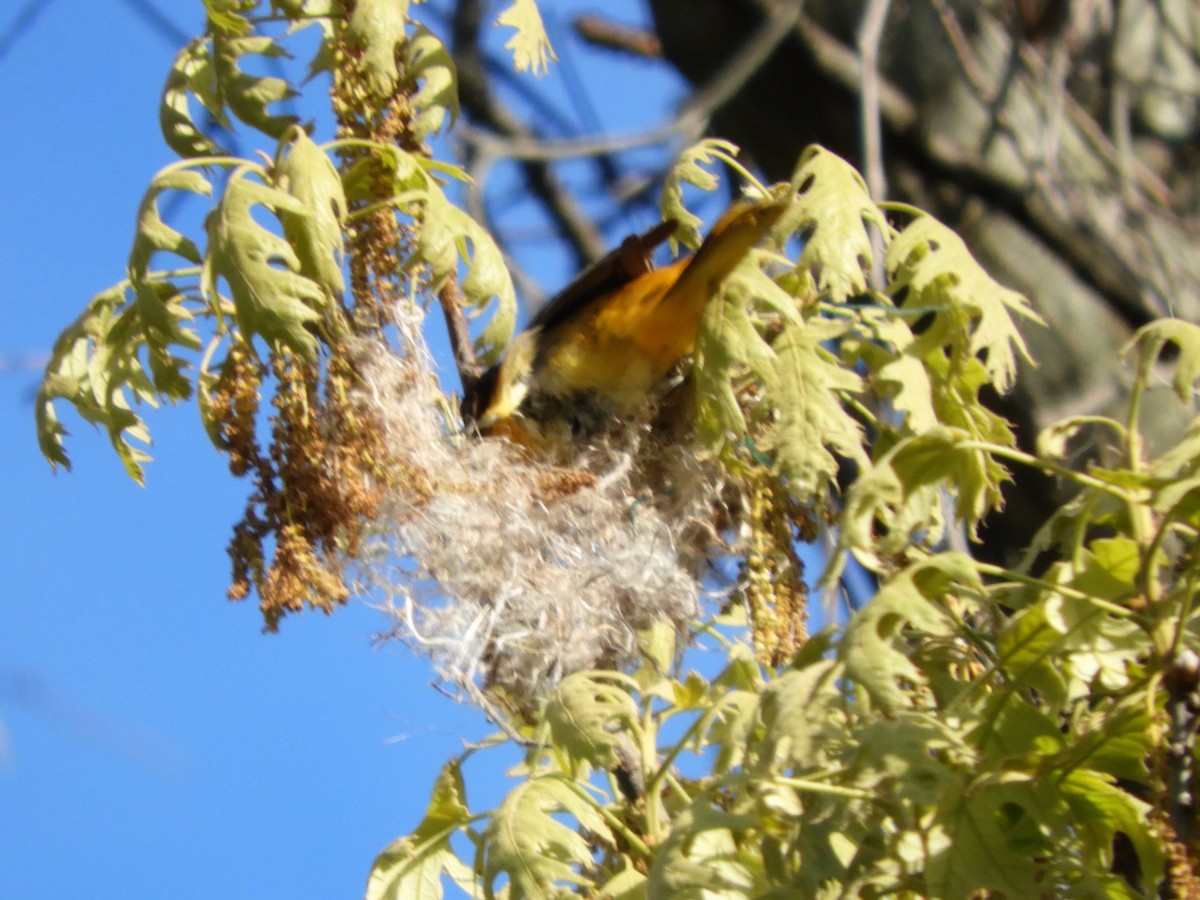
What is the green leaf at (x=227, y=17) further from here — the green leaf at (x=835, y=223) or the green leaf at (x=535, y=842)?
the green leaf at (x=535, y=842)

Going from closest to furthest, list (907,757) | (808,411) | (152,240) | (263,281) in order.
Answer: (907,757) → (808,411) → (263,281) → (152,240)

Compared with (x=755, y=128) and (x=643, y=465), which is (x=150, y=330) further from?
(x=755, y=128)

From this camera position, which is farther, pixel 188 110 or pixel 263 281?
pixel 188 110

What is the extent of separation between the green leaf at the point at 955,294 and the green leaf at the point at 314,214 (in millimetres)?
705

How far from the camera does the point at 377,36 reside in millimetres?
2035

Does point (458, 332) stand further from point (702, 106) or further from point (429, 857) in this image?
point (702, 106)

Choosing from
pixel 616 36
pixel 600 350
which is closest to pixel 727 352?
pixel 600 350

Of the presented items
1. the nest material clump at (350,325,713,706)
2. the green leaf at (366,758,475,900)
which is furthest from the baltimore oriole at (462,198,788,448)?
the green leaf at (366,758,475,900)

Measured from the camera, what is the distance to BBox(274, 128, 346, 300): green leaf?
1778 millimetres

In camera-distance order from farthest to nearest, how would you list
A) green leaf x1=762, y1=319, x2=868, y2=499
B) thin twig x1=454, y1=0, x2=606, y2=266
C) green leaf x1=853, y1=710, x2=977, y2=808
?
1. thin twig x1=454, y1=0, x2=606, y2=266
2. green leaf x1=762, y1=319, x2=868, y2=499
3. green leaf x1=853, y1=710, x2=977, y2=808

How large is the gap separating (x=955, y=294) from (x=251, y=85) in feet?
3.49

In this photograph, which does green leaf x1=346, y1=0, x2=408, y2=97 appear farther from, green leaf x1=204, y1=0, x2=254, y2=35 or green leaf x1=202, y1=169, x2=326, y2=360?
green leaf x1=202, y1=169, x2=326, y2=360

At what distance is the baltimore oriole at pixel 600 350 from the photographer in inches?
105

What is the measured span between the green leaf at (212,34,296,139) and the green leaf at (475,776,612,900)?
1038mm
